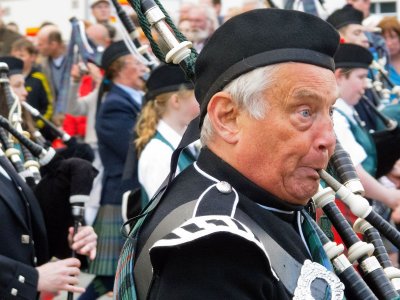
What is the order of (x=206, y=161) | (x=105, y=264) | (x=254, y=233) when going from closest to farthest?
(x=254, y=233), (x=206, y=161), (x=105, y=264)

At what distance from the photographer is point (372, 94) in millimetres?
7766

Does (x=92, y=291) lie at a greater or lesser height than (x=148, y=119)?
lesser

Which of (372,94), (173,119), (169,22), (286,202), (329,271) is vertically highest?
(169,22)

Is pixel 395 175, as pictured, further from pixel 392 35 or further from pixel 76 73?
pixel 76 73

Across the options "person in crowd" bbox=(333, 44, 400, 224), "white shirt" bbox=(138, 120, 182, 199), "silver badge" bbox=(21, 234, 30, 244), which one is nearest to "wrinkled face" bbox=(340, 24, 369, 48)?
"person in crowd" bbox=(333, 44, 400, 224)

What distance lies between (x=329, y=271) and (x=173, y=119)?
138 inches

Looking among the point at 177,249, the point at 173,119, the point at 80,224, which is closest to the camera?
the point at 177,249

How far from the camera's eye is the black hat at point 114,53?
758cm

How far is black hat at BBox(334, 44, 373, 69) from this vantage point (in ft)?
21.4

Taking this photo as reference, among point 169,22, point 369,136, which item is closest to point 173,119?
point 369,136

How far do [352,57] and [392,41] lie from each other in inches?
114

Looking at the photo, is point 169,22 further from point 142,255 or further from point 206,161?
point 142,255

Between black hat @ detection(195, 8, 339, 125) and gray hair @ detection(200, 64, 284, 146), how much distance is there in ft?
0.05

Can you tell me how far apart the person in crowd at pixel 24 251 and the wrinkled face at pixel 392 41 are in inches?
212
